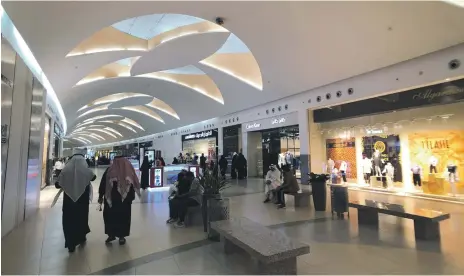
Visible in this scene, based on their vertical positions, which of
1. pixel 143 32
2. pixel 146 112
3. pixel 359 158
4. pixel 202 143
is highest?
pixel 146 112

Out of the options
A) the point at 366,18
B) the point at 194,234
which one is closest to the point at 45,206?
the point at 194,234

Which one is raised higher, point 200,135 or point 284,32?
point 284,32

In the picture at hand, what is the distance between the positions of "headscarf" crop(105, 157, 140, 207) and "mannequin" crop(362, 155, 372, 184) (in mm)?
8579

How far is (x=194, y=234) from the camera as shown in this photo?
4250 millimetres

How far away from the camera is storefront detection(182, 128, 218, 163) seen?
18375mm

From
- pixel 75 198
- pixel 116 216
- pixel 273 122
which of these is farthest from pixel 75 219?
pixel 273 122

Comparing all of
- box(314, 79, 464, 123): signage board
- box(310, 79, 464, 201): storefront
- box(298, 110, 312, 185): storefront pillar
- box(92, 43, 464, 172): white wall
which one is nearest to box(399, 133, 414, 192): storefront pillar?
box(310, 79, 464, 201): storefront

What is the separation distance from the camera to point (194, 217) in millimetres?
4910

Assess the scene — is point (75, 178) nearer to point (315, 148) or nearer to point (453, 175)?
point (315, 148)

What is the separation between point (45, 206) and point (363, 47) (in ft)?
32.0

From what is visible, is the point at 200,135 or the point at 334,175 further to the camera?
the point at 200,135

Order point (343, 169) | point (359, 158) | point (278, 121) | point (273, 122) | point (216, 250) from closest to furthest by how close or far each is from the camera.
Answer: point (216, 250) < point (359, 158) < point (343, 169) < point (278, 121) < point (273, 122)

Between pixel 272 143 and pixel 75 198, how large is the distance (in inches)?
445

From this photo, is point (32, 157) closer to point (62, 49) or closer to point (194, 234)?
point (62, 49)
